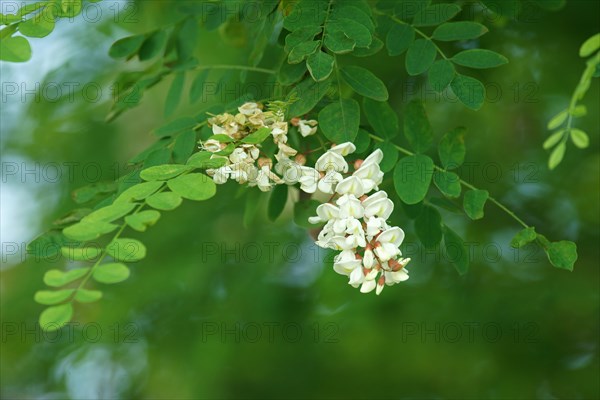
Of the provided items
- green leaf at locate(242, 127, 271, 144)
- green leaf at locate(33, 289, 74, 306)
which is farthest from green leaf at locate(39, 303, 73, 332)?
green leaf at locate(242, 127, 271, 144)

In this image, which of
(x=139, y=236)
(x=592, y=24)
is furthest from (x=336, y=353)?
(x=592, y=24)

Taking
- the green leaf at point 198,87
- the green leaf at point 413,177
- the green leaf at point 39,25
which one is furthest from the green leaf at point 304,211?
the green leaf at point 39,25

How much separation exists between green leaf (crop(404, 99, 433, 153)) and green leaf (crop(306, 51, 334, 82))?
0.61 ft

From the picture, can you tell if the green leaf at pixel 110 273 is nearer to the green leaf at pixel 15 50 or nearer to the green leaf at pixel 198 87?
the green leaf at pixel 15 50

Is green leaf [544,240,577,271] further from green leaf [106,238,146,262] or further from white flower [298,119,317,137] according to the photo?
green leaf [106,238,146,262]

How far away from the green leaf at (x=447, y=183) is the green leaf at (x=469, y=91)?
8 centimetres

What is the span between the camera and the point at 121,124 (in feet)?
6.00

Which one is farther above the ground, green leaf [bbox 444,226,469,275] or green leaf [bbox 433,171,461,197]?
green leaf [bbox 433,171,461,197]

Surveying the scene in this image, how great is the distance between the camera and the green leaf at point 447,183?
889 millimetres

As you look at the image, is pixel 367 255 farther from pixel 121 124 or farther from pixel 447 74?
pixel 121 124

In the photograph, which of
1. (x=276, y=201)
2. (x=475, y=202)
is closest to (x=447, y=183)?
(x=475, y=202)

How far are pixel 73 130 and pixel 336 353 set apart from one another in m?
0.73

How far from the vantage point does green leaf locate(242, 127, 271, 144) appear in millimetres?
769

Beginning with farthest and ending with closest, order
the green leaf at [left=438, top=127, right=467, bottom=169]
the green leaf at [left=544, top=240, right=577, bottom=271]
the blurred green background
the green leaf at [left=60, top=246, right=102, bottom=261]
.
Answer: the blurred green background < the green leaf at [left=438, top=127, right=467, bottom=169] < the green leaf at [left=544, top=240, right=577, bottom=271] < the green leaf at [left=60, top=246, right=102, bottom=261]
